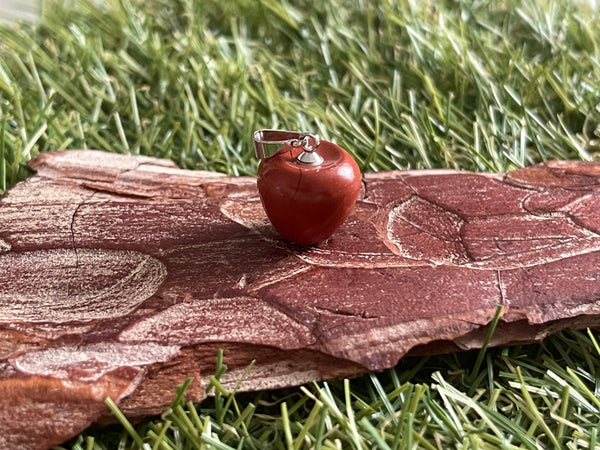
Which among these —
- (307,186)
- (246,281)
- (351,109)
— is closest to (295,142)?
(307,186)

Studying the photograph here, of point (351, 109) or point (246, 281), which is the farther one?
point (351, 109)

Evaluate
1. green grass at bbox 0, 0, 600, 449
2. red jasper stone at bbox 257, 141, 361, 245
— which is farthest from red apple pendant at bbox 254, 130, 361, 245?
green grass at bbox 0, 0, 600, 449

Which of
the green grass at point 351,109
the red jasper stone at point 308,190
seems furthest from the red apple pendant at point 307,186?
the green grass at point 351,109

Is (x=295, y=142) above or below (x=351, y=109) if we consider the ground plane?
above

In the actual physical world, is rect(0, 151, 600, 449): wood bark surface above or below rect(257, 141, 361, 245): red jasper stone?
below

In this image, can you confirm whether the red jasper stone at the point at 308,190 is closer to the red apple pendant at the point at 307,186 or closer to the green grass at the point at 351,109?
the red apple pendant at the point at 307,186

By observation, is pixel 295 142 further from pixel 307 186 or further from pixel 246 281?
pixel 246 281

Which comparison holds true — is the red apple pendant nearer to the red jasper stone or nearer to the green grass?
the red jasper stone
